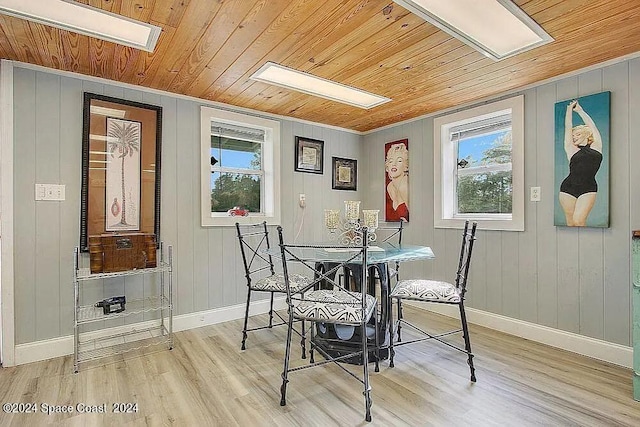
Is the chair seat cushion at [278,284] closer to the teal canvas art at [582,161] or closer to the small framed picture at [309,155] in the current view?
the small framed picture at [309,155]

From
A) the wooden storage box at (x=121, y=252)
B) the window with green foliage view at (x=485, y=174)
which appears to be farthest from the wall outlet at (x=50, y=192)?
the window with green foliage view at (x=485, y=174)

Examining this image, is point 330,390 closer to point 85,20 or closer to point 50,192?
point 50,192

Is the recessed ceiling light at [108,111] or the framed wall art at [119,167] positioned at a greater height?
the recessed ceiling light at [108,111]

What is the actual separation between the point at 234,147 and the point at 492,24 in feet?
8.18

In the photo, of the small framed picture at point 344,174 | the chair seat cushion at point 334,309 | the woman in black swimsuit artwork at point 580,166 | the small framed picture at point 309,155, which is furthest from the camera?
the small framed picture at point 344,174

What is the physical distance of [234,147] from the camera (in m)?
Answer: 3.51

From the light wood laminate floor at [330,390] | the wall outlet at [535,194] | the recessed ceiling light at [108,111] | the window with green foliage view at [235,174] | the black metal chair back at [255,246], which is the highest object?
the recessed ceiling light at [108,111]

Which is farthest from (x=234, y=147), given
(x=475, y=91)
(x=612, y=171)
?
(x=612, y=171)

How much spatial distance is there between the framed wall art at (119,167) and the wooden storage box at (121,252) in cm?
21

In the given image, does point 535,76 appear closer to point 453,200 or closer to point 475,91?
point 475,91

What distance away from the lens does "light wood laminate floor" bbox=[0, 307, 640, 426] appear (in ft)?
5.75

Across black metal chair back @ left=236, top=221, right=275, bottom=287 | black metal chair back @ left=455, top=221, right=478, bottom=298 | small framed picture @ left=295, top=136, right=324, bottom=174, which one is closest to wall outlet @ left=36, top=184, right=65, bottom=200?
black metal chair back @ left=236, top=221, right=275, bottom=287

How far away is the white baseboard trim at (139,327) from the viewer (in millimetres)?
2383

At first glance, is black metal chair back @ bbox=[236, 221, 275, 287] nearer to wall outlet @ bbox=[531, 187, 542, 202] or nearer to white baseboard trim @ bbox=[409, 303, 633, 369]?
white baseboard trim @ bbox=[409, 303, 633, 369]
